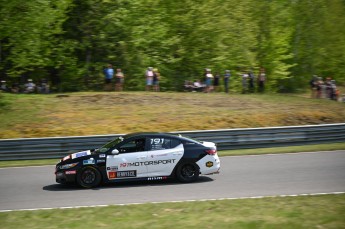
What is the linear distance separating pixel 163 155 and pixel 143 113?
1186 centimetres

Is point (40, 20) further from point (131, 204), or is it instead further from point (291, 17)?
point (291, 17)

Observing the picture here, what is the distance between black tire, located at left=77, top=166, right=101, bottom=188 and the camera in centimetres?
1295

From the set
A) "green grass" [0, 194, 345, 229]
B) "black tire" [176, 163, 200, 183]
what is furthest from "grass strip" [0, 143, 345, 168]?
"green grass" [0, 194, 345, 229]

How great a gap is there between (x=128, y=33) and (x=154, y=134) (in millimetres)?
22765

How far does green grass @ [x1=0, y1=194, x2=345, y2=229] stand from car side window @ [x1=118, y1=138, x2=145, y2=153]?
2.89 meters

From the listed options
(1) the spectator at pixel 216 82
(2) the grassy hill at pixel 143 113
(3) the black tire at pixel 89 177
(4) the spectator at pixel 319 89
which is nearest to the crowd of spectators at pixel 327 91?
(4) the spectator at pixel 319 89

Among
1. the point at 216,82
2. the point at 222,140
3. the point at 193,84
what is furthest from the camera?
the point at 193,84

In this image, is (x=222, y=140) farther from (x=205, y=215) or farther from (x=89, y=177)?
(x=205, y=215)

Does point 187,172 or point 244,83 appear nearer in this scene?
point 187,172

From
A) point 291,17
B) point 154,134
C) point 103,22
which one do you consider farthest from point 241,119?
point 291,17

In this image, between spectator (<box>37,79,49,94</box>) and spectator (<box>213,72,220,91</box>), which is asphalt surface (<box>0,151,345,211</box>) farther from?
spectator (<box>213,72,220,91</box>)

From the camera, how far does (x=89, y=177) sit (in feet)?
42.7

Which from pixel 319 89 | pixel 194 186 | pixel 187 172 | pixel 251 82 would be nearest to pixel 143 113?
pixel 187 172

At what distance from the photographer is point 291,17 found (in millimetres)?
48562
